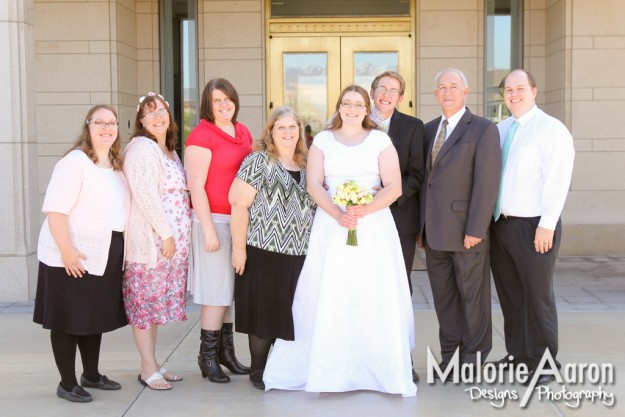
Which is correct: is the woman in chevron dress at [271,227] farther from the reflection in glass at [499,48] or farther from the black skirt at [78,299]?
the reflection in glass at [499,48]

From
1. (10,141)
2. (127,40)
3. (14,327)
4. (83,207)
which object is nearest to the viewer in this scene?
(83,207)

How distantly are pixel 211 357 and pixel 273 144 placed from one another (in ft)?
4.86

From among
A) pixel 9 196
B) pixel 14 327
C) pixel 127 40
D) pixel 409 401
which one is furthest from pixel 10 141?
pixel 409 401

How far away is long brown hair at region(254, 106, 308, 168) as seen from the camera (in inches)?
200

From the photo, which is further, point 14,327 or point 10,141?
point 10,141

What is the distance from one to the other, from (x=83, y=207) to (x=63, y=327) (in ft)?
2.43

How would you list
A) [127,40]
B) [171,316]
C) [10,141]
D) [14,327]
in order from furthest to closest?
[127,40] → [10,141] → [14,327] → [171,316]

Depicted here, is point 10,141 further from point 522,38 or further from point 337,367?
point 522,38

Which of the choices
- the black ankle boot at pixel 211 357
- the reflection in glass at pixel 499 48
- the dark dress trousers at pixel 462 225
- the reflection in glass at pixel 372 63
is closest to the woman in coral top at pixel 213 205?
the black ankle boot at pixel 211 357

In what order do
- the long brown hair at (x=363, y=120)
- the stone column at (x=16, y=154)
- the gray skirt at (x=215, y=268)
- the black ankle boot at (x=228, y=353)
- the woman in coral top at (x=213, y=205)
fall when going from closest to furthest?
1. the long brown hair at (x=363, y=120)
2. the woman in coral top at (x=213, y=205)
3. the gray skirt at (x=215, y=268)
4. the black ankle boot at (x=228, y=353)
5. the stone column at (x=16, y=154)

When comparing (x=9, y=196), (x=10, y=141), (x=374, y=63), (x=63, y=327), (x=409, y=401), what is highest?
(x=374, y=63)

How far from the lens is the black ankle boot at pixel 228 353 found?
216 inches

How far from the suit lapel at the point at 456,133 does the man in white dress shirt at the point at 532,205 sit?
32 cm

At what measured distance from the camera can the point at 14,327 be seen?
22.7ft
